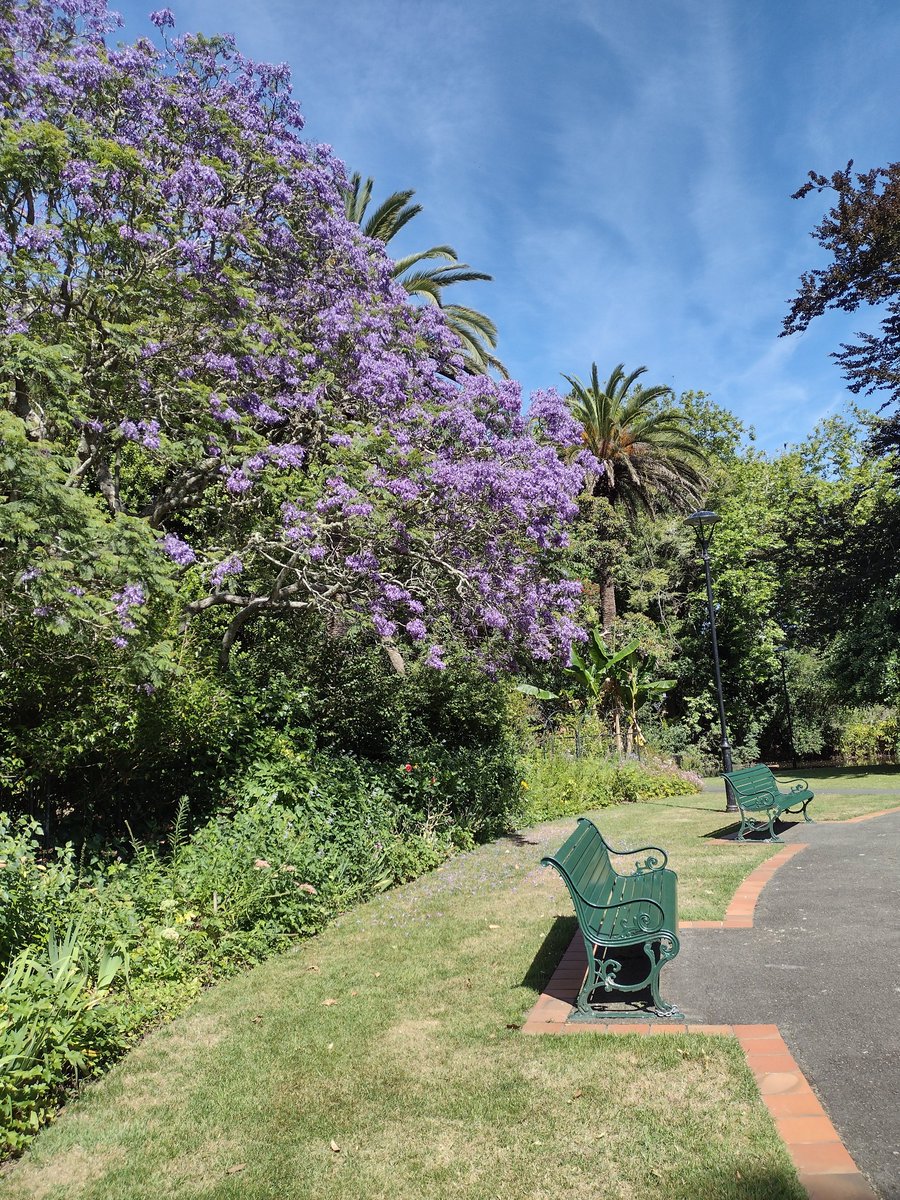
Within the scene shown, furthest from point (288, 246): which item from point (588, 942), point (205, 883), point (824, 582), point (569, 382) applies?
point (824, 582)

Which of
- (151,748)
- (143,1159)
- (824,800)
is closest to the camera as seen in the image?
(143,1159)

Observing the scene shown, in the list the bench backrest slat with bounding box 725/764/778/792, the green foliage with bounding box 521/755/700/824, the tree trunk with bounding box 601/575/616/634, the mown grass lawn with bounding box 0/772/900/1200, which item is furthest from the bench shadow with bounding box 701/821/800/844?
the tree trunk with bounding box 601/575/616/634

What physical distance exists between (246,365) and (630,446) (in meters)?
15.6

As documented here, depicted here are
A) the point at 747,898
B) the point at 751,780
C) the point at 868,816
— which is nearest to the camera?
the point at 747,898

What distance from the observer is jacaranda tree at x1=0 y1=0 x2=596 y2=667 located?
8.16 metres

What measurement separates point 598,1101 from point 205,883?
11.0ft

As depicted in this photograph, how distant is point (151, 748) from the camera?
22.0 ft

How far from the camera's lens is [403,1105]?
3.60 metres

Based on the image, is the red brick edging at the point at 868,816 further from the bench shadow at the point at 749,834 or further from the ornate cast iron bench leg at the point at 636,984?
the ornate cast iron bench leg at the point at 636,984

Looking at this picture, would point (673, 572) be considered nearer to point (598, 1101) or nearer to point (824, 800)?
point (824, 800)

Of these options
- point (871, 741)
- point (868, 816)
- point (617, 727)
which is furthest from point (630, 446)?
point (868, 816)

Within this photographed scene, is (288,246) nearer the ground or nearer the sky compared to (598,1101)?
nearer the sky

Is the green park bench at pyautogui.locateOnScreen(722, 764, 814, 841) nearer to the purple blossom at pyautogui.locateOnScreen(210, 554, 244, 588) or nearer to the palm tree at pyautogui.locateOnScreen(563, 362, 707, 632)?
the purple blossom at pyautogui.locateOnScreen(210, 554, 244, 588)

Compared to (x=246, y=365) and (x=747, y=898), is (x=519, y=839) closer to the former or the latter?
(x=747, y=898)
